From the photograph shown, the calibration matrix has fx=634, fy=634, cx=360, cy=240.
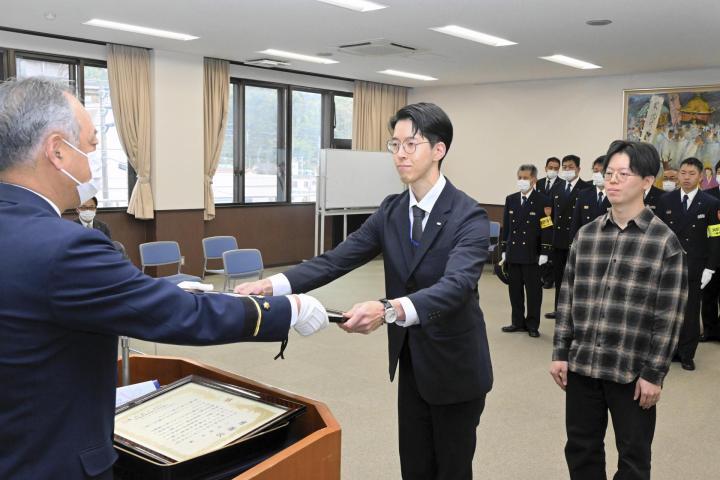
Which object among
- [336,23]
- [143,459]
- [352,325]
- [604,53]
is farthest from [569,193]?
[143,459]

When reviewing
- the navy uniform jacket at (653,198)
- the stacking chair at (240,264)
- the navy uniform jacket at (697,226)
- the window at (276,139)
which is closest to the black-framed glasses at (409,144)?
the stacking chair at (240,264)

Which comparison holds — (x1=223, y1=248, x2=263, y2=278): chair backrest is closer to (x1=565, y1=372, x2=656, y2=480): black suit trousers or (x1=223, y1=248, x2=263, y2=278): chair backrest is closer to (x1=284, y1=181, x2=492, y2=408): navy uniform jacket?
(x1=284, y1=181, x2=492, y2=408): navy uniform jacket

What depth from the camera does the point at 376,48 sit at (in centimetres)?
752

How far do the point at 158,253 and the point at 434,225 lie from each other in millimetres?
4761

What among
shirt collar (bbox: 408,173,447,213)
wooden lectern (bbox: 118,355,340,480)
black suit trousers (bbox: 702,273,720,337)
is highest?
shirt collar (bbox: 408,173,447,213)

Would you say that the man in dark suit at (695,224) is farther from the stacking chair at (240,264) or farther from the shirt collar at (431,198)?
the shirt collar at (431,198)

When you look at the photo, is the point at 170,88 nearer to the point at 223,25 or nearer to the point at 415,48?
the point at 223,25

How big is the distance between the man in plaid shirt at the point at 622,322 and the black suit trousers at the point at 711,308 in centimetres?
447

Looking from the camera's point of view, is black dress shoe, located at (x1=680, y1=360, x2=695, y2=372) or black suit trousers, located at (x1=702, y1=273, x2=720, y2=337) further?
black suit trousers, located at (x1=702, y1=273, x2=720, y2=337)

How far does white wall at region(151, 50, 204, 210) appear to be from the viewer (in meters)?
8.16

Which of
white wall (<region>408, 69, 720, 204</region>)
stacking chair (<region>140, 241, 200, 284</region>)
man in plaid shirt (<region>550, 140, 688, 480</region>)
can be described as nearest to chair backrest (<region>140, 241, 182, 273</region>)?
stacking chair (<region>140, 241, 200, 284</region>)

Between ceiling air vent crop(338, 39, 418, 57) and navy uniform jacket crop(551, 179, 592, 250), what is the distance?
2.44 metres

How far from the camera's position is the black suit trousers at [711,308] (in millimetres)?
6180

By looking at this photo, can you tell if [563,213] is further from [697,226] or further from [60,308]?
[60,308]
